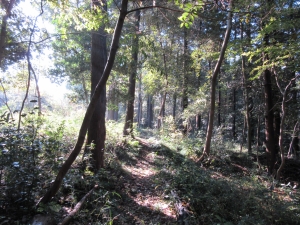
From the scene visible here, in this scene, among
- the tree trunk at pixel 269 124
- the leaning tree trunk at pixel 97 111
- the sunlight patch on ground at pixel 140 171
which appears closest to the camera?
the leaning tree trunk at pixel 97 111

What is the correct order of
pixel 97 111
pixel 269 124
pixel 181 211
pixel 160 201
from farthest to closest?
pixel 269 124, pixel 97 111, pixel 160 201, pixel 181 211

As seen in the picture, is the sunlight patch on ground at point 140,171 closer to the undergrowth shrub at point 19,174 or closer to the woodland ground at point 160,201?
the woodland ground at point 160,201

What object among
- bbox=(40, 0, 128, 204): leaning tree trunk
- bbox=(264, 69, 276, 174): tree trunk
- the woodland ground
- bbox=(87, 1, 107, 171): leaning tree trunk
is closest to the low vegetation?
the woodland ground

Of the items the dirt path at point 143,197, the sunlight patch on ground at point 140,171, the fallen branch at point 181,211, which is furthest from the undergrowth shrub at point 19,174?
the sunlight patch on ground at point 140,171

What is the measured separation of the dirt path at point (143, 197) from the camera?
4.07 m

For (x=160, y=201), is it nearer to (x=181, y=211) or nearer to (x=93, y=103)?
(x=181, y=211)

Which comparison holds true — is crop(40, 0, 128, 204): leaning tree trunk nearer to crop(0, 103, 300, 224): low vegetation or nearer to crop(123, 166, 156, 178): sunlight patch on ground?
crop(0, 103, 300, 224): low vegetation

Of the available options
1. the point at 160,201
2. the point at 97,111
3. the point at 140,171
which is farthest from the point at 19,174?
the point at 140,171

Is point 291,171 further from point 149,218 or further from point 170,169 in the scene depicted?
point 149,218

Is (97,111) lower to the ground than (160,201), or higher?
higher

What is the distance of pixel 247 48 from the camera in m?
8.86

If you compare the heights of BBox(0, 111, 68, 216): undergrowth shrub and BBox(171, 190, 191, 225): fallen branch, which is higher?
A: BBox(0, 111, 68, 216): undergrowth shrub

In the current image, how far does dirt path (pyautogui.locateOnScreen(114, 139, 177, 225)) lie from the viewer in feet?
13.4

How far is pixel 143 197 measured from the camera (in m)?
5.13
